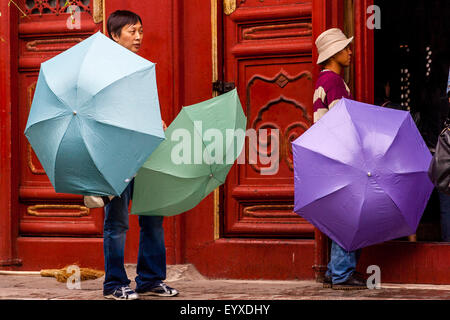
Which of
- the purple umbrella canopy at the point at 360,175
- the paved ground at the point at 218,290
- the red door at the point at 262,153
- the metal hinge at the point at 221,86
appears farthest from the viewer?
the metal hinge at the point at 221,86

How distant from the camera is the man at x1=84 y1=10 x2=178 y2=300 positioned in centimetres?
497

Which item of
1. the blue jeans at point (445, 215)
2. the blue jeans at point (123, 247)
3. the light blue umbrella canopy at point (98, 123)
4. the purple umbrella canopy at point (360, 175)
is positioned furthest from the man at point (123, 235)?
the blue jeans at point (445, 215)

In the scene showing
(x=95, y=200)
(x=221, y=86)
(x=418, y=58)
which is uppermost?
(x=418, y=58)

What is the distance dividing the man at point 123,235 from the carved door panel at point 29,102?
1411 mm

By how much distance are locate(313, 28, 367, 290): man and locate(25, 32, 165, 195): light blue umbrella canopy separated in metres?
1.48

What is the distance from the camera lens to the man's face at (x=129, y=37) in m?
5.00

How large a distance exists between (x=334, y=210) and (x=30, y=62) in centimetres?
322

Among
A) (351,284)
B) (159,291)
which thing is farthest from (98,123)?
(351,284)

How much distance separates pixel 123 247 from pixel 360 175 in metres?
1.65

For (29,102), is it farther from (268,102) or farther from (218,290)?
(218,290)

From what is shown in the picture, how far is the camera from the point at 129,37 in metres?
5.01

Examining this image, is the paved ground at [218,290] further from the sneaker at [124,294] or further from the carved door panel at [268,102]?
the carved door panel at [268,102]

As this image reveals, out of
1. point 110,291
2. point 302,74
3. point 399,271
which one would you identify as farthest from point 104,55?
point 399,271

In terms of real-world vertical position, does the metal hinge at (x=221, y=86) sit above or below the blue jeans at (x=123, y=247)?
above
